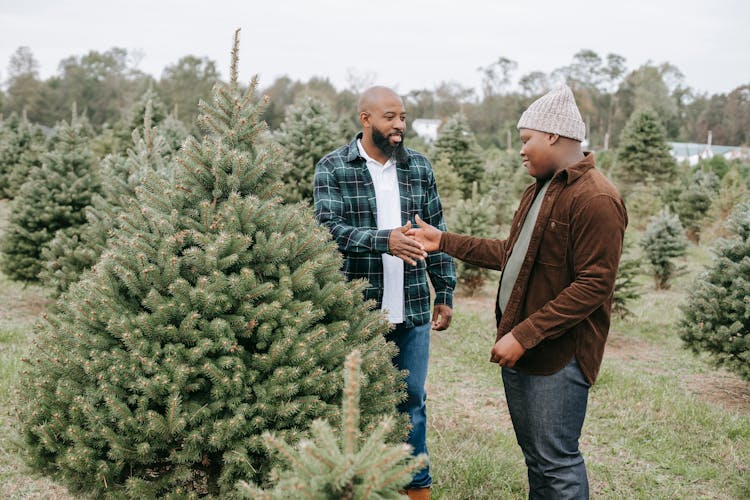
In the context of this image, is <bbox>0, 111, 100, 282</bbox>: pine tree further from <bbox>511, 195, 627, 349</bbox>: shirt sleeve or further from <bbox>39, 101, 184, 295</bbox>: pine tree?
<bbox>511, 195, 627, 349</bbox>: shirt sleeve

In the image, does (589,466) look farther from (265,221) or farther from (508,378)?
(265,221)

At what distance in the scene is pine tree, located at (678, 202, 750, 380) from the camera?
20.0ft

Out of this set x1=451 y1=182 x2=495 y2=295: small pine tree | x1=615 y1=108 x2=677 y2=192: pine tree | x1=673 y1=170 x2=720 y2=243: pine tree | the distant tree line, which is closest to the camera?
x1=451 y1=182 x2=495 y2=295: small pine tree

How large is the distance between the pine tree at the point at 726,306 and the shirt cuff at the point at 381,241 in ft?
14.4

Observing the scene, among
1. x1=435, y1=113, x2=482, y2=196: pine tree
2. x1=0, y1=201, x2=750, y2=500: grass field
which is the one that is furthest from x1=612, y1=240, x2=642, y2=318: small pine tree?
x1=435, y1=113, x2=482, y2=196: pine tree

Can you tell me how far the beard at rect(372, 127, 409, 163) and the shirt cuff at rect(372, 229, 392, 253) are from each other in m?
0.66

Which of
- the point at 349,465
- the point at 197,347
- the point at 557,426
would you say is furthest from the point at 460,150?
the point at 349,465

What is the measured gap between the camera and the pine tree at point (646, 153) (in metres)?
25.3

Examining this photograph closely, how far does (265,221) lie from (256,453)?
1013mm

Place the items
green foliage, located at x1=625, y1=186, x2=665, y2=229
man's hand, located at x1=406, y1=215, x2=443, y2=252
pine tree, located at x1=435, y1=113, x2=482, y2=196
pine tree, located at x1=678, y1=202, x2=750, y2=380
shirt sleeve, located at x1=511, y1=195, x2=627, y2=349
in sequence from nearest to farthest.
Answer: shirt sleeve, located at x1=511, y1=195, x2=627, y2=349, man's hand, located at x1=406, y1=215, x2=443, y2=252, pine tree, located at x1=678, y1=202, x2=750, y2=380, pine tree, located at x1=435, y1=113, x2=482, y2=196, green foliage, located at x1=625, y1=186, x2=665, y2=229

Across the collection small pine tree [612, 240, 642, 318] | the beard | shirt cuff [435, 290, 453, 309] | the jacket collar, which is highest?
the beard

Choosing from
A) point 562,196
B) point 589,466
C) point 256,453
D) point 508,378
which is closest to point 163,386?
point 256,453

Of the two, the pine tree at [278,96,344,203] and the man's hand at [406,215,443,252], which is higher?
the pine tree at [278,96,344,203]

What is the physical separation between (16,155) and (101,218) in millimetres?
15950
